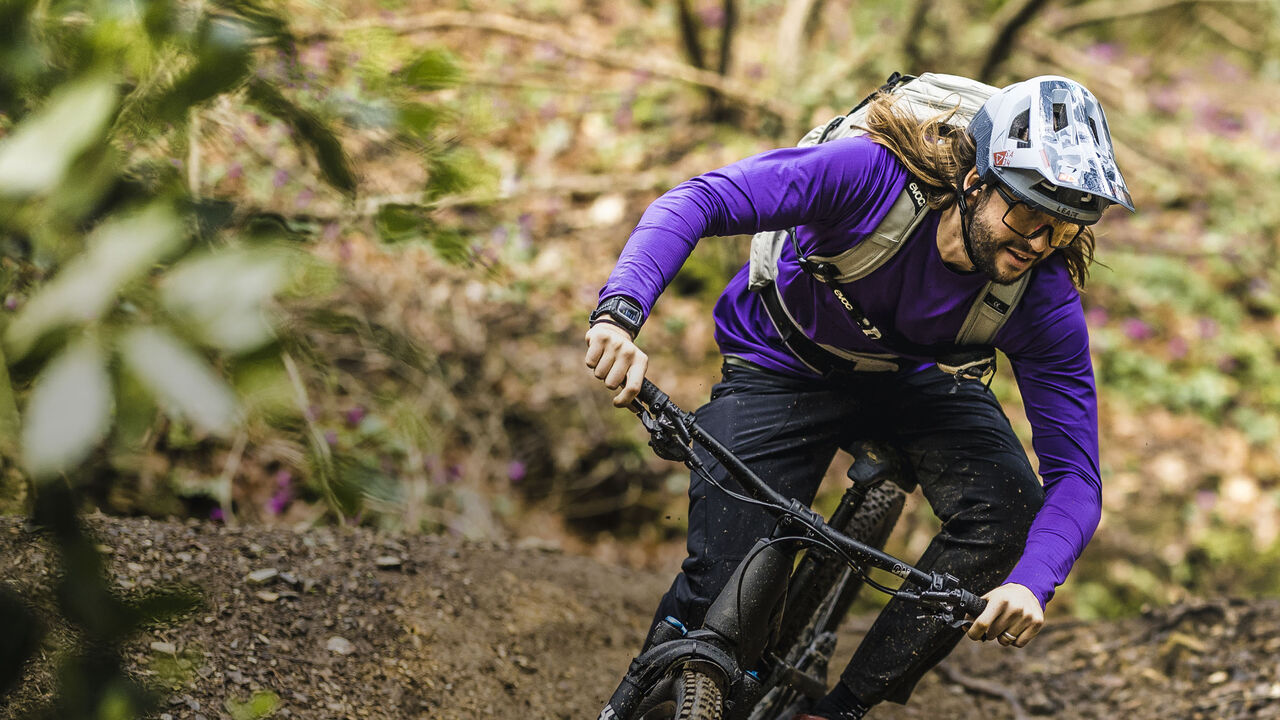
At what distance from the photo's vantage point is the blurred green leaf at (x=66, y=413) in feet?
1.83

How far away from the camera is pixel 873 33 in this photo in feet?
29.6

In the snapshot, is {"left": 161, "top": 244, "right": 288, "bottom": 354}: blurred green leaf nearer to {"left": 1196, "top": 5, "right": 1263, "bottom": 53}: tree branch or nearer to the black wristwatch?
the black wristwatch

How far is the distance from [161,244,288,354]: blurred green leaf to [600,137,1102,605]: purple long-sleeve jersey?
1.54 metres

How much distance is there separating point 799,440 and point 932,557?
1.83ft

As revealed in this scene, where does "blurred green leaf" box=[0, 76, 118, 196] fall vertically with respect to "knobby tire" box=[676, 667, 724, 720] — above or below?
above

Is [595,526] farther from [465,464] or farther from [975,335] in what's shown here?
[975,335]

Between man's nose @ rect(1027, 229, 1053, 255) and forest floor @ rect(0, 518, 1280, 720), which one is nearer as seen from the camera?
man's nose @ rect(1027, 229, 1053, 255)

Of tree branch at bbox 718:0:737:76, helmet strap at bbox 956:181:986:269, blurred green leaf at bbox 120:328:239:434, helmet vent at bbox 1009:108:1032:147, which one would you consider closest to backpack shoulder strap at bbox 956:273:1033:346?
helmet strap at bbox 956:181:986:269

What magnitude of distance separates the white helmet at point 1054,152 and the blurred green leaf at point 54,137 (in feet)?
6.80

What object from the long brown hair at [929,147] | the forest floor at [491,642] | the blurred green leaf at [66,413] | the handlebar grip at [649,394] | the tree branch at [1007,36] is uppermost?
the tree branch at [1007,36]

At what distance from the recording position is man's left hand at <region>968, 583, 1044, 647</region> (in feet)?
7.35

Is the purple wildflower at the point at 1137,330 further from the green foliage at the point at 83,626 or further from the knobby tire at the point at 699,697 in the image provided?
the green foliage at the point at 83,626

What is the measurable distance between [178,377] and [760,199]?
191 centimetres

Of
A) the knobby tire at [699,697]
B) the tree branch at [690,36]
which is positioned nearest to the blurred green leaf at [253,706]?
the knobby tire at [699,697]
